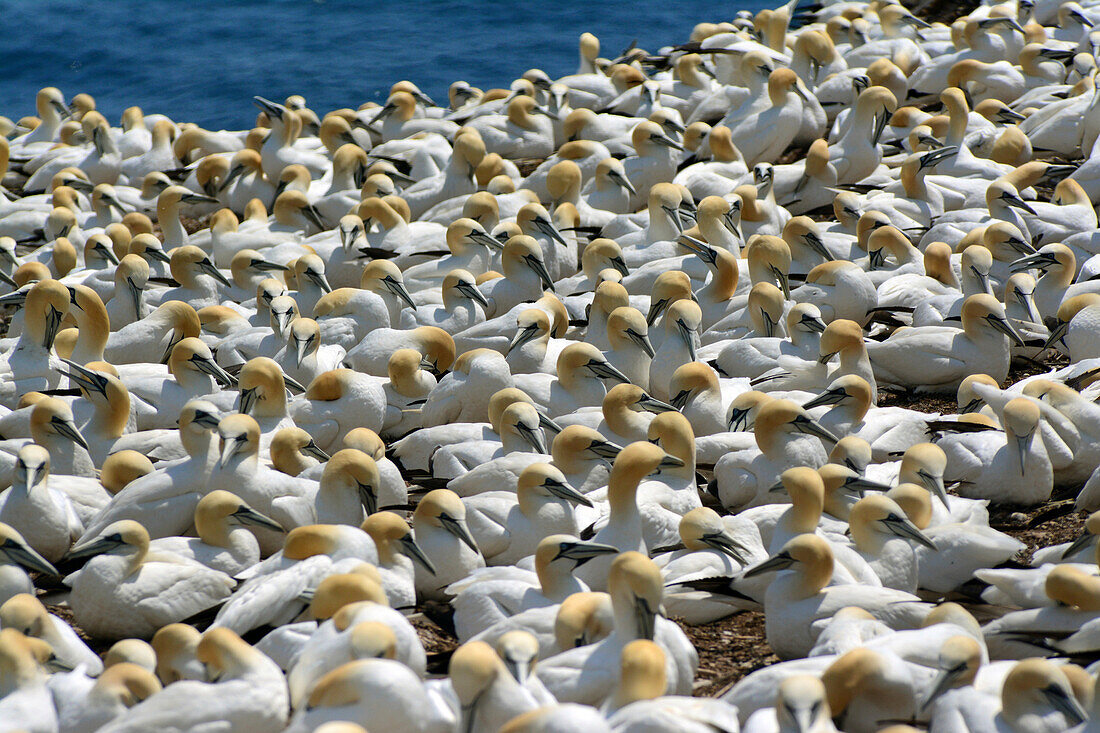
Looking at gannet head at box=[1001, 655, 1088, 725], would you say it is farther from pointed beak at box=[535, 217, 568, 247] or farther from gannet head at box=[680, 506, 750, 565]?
pointed beak at box=[535, 217, 568, 247]

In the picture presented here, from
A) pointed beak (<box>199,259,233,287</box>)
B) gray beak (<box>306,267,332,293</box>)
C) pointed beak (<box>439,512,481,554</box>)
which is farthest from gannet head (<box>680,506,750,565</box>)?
pointed beak (<box>199,259,233,287</box>)

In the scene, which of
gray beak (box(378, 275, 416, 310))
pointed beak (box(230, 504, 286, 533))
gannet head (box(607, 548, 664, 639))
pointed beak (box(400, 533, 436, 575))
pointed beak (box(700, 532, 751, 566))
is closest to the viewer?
gannet head (box(607, 548, 664, 639))

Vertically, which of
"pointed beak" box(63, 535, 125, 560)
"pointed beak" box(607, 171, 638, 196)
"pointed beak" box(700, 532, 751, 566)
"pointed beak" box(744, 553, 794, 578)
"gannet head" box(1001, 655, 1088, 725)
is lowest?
"pointed beak" box(700, 532, 751, 566)

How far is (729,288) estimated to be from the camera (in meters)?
8.42

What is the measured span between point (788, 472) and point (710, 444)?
1.23 m

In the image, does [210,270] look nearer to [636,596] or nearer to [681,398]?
[681,398]

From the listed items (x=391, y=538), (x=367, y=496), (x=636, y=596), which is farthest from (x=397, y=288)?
(x=636, y=596)

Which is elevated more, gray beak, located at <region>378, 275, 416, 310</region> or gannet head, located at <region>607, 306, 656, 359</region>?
gannet head, located at <region>607, 306, 656, 359</region>

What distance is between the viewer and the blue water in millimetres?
22609

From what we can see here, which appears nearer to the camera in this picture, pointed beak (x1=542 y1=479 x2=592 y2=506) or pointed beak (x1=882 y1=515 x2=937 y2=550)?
pointed beak (x1=882 y1=515 x2=937 y2=550)

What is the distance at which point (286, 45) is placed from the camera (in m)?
25.4

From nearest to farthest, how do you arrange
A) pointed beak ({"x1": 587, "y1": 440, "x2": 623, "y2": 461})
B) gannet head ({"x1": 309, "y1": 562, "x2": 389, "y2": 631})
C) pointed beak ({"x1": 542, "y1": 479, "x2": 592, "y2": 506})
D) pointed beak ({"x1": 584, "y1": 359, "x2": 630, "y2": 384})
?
gannet head ({"x1": 309, "y1": 562, "x2": 389, "y2": 631})
pointed beak ({"x1": 542, "y1": 479, "x2": 592, "y2": 506})
pointed beak ({"x1": 587, "y1": 440, "x2": 623, "y2": 461})
pointed beak ({"x1": 584, "y1": 359, "x2": 630, "y2": 384})

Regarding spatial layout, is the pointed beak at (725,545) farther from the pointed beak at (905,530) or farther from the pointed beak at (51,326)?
the pointed beak at (51,326)

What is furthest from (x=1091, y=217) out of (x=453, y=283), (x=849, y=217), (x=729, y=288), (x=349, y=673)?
(x=349, y=673)
